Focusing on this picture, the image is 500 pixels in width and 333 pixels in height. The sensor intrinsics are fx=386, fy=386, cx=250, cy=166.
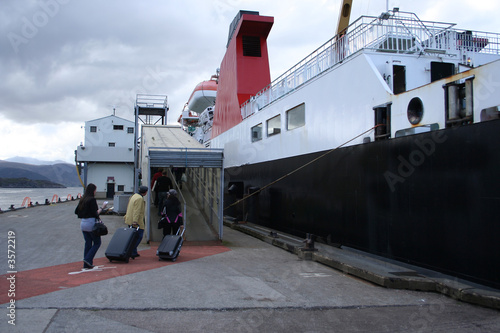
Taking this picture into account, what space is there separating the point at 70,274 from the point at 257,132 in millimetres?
10396

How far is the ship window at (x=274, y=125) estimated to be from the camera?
45.3ft

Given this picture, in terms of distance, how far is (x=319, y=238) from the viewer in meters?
10.5

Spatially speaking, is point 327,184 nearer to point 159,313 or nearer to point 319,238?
point 319,238

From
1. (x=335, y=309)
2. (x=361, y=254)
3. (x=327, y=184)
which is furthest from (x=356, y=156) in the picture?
(x=335, y=309)

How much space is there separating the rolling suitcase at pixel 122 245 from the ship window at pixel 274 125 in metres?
7.22

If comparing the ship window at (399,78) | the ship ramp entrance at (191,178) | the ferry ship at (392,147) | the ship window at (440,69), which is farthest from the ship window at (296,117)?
the ship window at (440,69)

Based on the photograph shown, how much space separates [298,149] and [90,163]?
3247 centimetres

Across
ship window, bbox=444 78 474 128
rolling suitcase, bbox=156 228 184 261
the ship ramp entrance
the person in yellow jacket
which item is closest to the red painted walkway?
rolling suitcase, bbox=156 228 184 261

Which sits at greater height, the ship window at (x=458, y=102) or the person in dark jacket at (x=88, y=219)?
the ship window at (x=458, y=102)

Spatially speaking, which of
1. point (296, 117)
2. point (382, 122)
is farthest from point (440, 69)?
point (296, 117)

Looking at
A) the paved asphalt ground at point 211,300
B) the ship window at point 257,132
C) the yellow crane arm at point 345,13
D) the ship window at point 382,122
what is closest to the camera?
the paved asphalt ground at point 211,300

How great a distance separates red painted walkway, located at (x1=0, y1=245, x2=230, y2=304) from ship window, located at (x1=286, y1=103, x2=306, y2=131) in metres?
5.34

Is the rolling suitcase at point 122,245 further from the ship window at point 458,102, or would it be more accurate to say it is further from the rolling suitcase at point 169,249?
the ship window at point 458,102

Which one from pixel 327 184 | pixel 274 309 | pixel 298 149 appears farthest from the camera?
pixel 298 149
